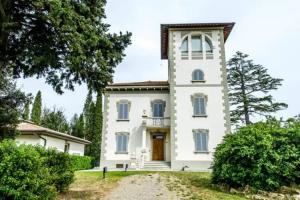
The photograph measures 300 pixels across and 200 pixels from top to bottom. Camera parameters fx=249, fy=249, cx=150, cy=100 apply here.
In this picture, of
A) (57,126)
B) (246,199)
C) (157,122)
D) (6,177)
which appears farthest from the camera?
(57,126)

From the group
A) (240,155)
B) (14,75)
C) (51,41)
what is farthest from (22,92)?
(240,155)

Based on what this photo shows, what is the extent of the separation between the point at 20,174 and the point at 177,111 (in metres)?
15.6

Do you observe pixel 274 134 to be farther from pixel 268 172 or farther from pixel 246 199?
pixel 246 199

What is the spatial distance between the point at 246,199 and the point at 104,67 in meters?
7.12

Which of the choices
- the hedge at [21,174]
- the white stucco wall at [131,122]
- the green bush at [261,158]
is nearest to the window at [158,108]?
the white stucco wall at [131,122]

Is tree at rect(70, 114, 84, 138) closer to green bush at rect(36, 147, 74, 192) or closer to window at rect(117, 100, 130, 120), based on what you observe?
window at rect(117, 100, 130, 120)

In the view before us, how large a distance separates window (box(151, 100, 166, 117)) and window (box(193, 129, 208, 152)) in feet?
11.7

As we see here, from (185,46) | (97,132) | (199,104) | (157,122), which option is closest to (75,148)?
(97,132)

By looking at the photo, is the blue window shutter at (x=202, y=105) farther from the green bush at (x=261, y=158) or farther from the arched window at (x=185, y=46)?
the green bush at (x=261, y=158)

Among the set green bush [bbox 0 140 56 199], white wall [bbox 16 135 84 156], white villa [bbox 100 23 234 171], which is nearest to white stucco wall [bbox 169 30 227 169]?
white villa [bbox 100 23 234 171]

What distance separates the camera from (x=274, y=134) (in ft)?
35.0

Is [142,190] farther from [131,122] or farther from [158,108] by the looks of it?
[158,108]

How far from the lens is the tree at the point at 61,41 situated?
860 cm

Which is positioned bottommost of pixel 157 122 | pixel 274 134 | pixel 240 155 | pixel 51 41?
pixel 240 155
